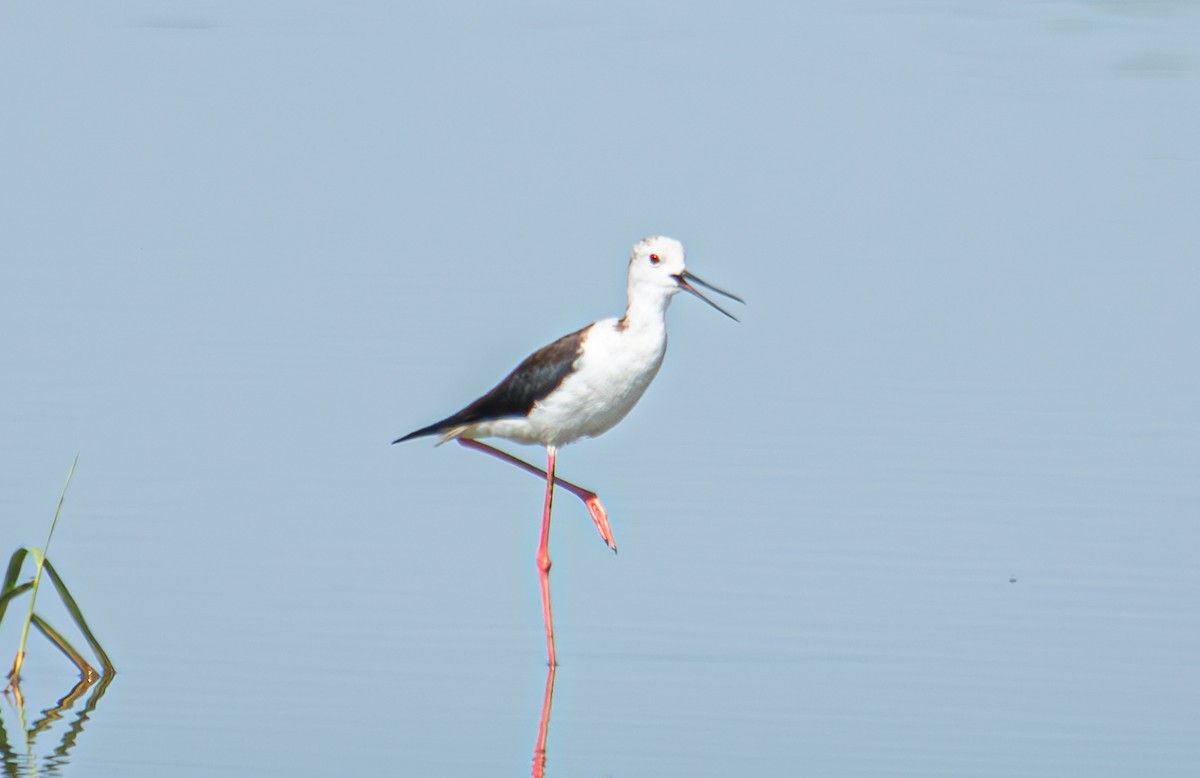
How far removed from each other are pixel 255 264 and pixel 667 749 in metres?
4.13

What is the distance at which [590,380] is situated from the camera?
6660mm

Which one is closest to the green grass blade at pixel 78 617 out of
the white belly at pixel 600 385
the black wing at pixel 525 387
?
the black wing at pixel 525 387

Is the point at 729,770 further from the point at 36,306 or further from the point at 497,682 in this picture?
the point at 36,306

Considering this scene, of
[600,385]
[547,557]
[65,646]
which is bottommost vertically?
[65,646]

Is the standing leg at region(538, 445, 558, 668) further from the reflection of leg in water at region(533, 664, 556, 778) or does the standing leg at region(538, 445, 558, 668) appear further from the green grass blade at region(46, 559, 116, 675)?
the green grass blade at region(46, 559, 116, 675)

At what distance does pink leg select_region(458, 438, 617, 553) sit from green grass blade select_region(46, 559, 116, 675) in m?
1.57

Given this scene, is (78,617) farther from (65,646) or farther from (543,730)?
(543,730)

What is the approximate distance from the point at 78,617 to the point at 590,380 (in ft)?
5.69

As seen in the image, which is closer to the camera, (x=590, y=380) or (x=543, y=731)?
(x=543, y=731)

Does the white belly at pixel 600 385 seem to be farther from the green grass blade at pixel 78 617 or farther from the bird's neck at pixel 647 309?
the green grass blade at pixel 78 617

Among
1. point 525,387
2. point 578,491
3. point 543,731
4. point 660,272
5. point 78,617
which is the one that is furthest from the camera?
point 578,491

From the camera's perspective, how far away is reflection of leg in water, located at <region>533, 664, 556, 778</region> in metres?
5.40

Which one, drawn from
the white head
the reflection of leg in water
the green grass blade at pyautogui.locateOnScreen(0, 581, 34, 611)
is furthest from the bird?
the green grass blade at pyautogui.locateOnScreen(0, 581, 34, 611)

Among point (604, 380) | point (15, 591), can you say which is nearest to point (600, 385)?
point (604, 380)
